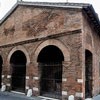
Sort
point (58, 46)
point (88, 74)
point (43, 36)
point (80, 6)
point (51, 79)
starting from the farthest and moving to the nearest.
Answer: point (51, 79) → point (88, 74) → point (43, 36) → point (58, 46) → point (80, 6)

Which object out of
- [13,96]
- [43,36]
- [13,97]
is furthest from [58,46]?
[13,96]

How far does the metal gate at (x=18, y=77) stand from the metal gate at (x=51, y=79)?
207cm

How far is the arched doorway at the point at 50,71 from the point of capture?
13328 mm

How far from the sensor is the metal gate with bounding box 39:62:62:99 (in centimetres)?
1329

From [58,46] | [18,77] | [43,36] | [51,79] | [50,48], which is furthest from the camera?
[18,77]

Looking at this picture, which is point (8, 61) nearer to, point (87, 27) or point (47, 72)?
point (47, 72)

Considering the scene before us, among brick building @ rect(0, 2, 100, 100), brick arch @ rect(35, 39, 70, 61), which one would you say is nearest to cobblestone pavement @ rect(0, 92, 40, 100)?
brick building @ rect(0, 2, 100, 100)

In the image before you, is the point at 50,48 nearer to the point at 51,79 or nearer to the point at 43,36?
the point at 43,36

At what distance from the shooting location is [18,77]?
15.8 meters

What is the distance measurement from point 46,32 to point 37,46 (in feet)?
3.70

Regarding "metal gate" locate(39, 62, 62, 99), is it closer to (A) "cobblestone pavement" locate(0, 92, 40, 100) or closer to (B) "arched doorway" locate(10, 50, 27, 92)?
(A) "cobblestone pavement" locate(0, 92, 40, 100)

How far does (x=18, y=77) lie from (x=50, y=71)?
2.73m

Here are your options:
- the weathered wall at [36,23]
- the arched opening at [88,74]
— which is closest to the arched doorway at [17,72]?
the weathered wall at [36,23]

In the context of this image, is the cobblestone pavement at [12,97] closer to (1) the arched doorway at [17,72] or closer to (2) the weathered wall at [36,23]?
(1) the arched doorway at [17,72]
